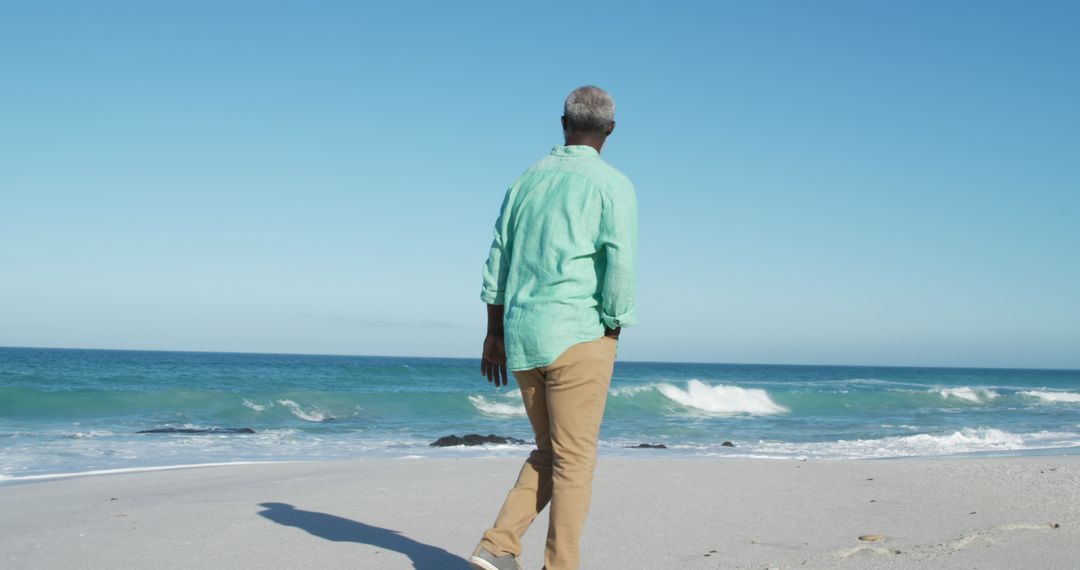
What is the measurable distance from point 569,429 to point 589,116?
3.18 ft

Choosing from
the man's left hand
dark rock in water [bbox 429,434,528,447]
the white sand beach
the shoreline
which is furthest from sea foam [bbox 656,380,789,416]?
the man's left hand

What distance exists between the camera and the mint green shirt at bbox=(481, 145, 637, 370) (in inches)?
104

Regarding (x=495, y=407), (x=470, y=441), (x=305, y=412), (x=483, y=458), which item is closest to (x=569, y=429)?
(x=483, y=458)

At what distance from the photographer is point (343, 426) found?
16078 millimetres

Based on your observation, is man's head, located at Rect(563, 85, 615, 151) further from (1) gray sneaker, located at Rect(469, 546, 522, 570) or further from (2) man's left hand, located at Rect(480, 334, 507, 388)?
(1) gray sneaker, located at Rect(469, 546, 522, 570)

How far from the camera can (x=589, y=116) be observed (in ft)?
9.27

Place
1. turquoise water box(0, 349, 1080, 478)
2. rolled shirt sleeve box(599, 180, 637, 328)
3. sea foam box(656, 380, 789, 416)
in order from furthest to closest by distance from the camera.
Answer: sea foam box(656, 380, 789, 416), turquoise water box(0, 349, 1080, 478), rolled shirt sleeve box(599, 180, 637, 328)

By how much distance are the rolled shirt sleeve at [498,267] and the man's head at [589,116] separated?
295 millimetres

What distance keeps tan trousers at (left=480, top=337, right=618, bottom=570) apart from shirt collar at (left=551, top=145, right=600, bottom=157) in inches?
22.6

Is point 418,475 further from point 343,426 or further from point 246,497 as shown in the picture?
point 343,426

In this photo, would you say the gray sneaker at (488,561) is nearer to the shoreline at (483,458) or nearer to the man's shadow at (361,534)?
the man's shadow at (361,534)

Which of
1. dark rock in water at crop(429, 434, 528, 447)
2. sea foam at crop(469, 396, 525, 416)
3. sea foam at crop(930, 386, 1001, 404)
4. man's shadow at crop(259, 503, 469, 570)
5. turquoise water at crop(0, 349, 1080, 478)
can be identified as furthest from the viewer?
sea foam at crop(930, 386, 1001, 404)

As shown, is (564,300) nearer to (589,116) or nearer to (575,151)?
(575,151)

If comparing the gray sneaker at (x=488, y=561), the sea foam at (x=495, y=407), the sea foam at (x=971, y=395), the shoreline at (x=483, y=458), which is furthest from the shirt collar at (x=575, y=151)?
the sea foam at (x=971, y=395)
